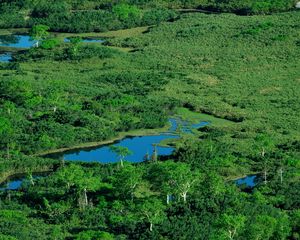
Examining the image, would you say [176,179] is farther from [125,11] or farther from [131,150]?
[125,11]

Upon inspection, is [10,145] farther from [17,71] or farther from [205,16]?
[205,16]

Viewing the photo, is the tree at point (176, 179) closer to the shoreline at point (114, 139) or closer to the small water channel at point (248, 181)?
the small water channel at point (248, 181)

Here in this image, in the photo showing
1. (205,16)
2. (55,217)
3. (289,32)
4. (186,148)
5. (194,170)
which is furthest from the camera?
(205,16)

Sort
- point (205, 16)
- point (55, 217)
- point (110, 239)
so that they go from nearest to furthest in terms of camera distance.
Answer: point (110, 239)
point (55, 217)
point (205, 16)

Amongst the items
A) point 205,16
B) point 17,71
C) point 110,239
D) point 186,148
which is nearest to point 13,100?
point 17,71

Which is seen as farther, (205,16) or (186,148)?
(205,16)

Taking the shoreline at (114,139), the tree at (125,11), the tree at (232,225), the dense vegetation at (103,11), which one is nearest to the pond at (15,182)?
the shoreline at (114,139)
